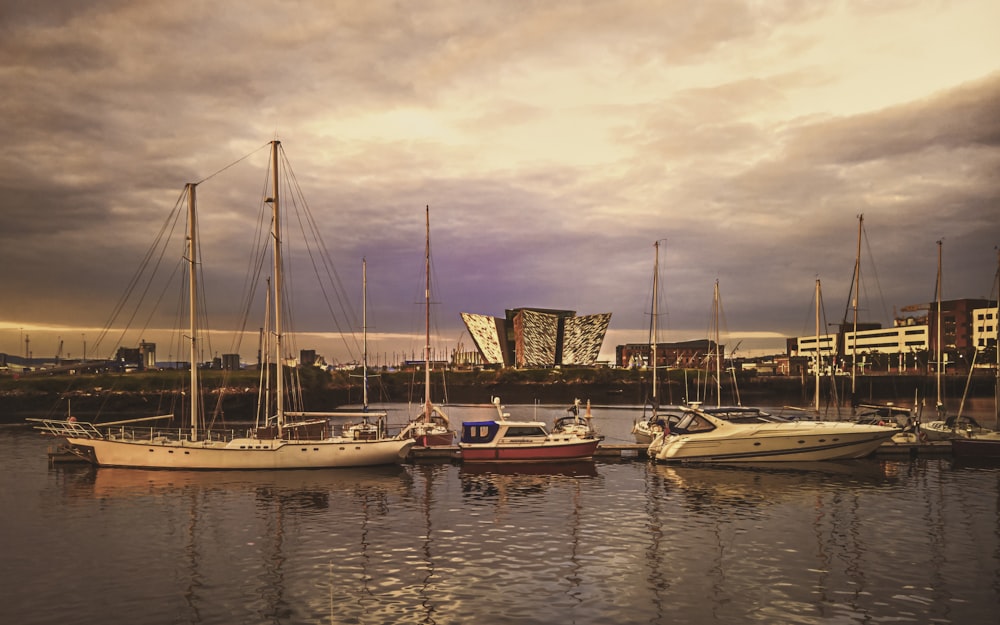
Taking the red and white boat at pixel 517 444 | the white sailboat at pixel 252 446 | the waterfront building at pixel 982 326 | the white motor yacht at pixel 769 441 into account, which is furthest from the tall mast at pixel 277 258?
the waterfront building at pixel 982 326

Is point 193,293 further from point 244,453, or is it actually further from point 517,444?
point 517,444

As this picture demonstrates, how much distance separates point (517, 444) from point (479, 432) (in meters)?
2.42

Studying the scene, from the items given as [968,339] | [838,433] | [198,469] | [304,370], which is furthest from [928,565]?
[968,339]

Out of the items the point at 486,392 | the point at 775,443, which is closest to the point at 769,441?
the point at 775,443

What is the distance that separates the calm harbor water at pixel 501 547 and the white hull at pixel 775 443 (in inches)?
106

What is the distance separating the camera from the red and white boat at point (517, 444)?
4228 centimetres

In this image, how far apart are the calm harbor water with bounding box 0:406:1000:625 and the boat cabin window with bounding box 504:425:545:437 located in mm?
3882

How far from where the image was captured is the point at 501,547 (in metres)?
23.6

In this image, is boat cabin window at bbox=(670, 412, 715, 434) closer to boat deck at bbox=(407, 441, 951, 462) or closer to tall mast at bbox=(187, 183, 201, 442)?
boat deck at bbox=(407, 441, 951, 462)

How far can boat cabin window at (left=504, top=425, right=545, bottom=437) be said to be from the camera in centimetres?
4297

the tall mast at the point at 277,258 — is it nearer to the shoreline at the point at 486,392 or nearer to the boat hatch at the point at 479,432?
the boat hatch at the point at 479,432

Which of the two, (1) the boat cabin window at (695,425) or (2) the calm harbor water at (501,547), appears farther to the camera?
(1) the boat cabin window at (695,425)

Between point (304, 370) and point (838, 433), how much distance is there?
3872 inches

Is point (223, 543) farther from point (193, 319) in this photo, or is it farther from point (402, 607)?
point (193, 319)
